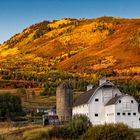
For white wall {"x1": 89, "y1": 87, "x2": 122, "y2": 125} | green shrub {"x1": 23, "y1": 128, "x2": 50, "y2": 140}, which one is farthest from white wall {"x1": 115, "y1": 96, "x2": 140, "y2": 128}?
green shrub {"x1": 23, "y1": 128, "x2": 50, "y2": 140}

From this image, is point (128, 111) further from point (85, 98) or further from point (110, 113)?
point (85, 98)

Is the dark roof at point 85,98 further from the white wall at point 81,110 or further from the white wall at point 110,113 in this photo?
the white wall at point 110,113

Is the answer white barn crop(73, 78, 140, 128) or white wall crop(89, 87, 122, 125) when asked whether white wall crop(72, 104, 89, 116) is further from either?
white wall crop(89, 87, 122, 125)

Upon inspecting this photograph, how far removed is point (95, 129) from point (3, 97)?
4916cm

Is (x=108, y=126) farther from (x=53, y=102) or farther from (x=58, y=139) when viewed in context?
(x=53, y=102)

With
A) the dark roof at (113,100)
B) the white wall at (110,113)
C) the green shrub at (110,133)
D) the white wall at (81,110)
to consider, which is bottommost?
the green shrub at (110,133)

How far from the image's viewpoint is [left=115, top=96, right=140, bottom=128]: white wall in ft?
245

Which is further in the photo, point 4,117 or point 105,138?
point 4,117

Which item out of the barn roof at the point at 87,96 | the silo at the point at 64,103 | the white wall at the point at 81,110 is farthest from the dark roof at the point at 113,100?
the silo at the point at 64,103

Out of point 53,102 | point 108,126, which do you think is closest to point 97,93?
point 108,126

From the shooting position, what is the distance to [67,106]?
85750 millimetres

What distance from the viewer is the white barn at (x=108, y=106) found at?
74750 millimetres

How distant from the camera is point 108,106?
7712 centimetres

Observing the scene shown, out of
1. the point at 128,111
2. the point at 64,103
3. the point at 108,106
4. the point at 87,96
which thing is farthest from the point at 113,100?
the point at 64,103
